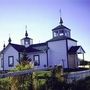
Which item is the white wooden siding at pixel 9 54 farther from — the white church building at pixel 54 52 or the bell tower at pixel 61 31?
the bell tower at pixel 61 31

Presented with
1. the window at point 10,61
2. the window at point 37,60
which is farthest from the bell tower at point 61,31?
the window at point 10,61

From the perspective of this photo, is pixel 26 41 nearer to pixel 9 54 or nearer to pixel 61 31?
pixel 9 54

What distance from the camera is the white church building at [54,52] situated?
3381cm

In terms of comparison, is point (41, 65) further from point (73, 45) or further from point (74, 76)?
point (74, 76)

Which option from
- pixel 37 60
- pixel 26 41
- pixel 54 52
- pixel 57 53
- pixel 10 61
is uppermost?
pixel 26 41

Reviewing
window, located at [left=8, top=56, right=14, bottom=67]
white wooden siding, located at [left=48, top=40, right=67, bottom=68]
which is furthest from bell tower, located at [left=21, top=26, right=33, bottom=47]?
white wooden siding, located at [left=48, top=40, right=67, bottom=68]

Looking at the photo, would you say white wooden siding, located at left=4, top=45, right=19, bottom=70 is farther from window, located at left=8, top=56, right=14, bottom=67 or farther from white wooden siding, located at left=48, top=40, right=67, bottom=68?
white wooden siding, located at left=48, top=40, right=67, bottom=68

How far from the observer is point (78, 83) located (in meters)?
13.4

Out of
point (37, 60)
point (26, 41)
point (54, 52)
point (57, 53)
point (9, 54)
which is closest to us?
point (57, 53)

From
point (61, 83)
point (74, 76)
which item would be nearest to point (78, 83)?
point (74, 76)

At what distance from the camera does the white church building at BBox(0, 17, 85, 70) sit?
111 ft

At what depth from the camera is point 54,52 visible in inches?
1375

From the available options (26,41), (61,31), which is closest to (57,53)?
(61,31)

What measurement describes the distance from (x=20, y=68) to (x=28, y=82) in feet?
8.69
